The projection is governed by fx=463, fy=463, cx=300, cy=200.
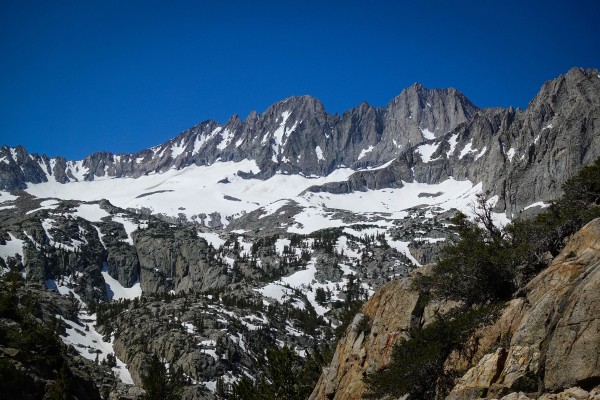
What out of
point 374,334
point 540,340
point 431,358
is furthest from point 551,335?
point 374,334

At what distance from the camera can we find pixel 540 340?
55.3 feet

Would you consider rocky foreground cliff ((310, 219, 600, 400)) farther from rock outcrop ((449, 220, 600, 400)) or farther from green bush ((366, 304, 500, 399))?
green bush ((366, 304, 500, 399))

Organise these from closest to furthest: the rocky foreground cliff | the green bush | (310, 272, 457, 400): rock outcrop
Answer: the rocky foreground cliff, the green bush, (310, 272, 457, 400): rock outcrop

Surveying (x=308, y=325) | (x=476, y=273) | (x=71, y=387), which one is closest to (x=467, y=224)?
(x=476, y=273)

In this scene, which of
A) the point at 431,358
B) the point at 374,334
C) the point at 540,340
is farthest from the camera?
the point at 374,334

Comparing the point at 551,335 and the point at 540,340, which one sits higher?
the point at 551,335

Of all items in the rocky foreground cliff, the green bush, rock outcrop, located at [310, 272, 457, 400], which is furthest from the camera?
rock outcrop, located at [310, 272, 457, 400]

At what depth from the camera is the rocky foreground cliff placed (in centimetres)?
1409

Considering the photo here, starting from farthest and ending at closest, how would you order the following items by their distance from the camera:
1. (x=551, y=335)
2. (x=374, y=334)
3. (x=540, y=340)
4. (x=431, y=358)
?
(x=374, y=334) → (x=431, y=358) → (x=540, y=340) → (x=551, y=335)

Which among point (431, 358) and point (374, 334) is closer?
point (431, 358)

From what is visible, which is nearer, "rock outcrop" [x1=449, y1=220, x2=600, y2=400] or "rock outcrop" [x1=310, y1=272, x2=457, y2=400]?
"rock outcrop" [x1=449, y1=220, x2=600, y2=400]

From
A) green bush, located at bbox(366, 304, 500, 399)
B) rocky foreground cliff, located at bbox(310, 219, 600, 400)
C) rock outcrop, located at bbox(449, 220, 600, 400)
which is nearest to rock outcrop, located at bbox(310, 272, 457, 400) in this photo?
rocky foreground cliff, located at bbox(310, 219, 600, 400)

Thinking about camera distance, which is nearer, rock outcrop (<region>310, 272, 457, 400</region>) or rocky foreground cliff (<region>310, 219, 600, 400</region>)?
rocky foreground cliff (<region>310, 219, 600, 400</region>)

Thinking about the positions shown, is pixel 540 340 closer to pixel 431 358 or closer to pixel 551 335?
pixel 551 335
